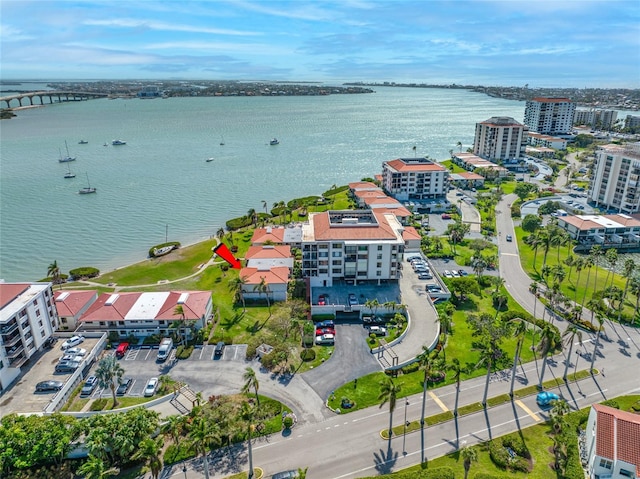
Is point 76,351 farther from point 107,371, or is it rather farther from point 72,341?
point 107,371

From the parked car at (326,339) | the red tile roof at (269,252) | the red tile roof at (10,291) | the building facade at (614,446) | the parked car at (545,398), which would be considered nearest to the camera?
the building facade at (614,446)

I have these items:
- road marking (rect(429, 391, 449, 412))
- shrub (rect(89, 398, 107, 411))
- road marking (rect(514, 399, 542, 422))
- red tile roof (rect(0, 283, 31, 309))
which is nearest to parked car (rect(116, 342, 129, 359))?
shrub (rect(89, 398, 107, 411))

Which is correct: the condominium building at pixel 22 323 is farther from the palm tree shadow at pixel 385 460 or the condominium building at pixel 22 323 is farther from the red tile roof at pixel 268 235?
the palm tree shadow at pixel 385 460

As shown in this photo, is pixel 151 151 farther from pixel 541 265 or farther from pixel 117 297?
pixel 541 265

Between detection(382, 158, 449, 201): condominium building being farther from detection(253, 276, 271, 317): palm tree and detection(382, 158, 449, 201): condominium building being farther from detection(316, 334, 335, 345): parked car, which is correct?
detection(316, 334, 335, 345): parked car

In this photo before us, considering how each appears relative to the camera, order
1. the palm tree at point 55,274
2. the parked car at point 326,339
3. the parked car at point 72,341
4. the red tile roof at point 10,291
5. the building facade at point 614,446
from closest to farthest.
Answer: the building facade at point 614,446
the red tile roof at point 10,291
the parked car at point 72,341
the parked car at point 326,339
the palm tree at point 55,274

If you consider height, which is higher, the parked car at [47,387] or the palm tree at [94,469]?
the palm tree at [94,469]

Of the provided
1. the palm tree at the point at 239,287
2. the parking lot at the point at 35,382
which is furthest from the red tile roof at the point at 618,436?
the parking lot at the point at 35,382

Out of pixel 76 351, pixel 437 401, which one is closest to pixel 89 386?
pixel 76 351
